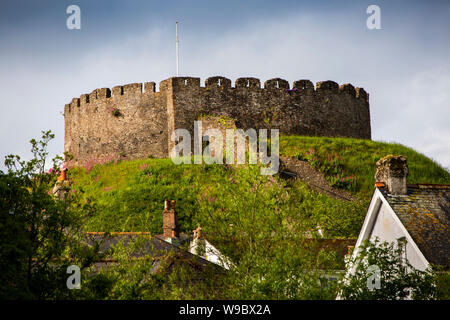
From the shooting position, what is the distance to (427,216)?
18.3 metres

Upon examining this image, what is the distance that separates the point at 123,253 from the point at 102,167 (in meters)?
29.8

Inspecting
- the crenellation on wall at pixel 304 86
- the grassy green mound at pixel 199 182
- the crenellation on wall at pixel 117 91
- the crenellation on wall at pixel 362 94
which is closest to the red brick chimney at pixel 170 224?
the grassy green mound at pixel 199 182

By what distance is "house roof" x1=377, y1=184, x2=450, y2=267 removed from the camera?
17.1 meters

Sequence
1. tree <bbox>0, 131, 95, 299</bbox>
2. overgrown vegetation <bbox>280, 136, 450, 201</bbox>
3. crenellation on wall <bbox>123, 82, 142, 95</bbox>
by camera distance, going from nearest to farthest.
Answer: tree <bbox>0, 131, 95, 299</bbox> < overgrown vegetation <bbox>280, 136, 450, 201</bbox> < crenellation on wall <bbox>123, 82, 142, 95</bbox>

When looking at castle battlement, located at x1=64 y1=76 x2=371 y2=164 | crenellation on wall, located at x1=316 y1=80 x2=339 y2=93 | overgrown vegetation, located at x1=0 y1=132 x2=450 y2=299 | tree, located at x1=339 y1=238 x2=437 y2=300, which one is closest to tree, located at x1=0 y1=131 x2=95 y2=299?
overgrown vegetation, located at x1=0 y1=132 x2=450 y2=299

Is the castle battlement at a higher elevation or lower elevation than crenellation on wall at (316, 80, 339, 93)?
lower

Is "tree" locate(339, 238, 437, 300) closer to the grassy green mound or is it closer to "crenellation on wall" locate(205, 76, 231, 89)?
the grassy green mound

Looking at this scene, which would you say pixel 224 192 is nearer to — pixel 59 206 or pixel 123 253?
pixel 123 253

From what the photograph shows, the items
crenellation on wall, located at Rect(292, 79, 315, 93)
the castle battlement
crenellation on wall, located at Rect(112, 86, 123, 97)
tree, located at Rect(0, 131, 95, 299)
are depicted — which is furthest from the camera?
crenellation on wall, located at Rect(292, 79, 315, 93)

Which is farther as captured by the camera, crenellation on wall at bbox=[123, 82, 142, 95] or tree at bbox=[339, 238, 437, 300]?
crenellation on wall at bbox=[123, 82, 142, 95]

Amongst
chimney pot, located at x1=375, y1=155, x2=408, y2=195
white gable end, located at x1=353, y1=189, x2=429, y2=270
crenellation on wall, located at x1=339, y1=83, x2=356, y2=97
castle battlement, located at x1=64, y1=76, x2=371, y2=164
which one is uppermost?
crenellation on wall, located at x1=339, y1=83, x2=356, y2=97

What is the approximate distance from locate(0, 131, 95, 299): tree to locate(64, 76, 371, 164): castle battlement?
3206 cm

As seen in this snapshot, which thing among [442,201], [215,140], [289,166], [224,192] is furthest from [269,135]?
[442,201]
